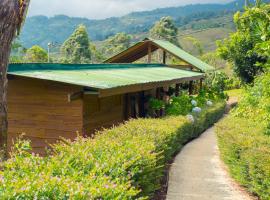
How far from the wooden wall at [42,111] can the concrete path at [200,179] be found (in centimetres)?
313

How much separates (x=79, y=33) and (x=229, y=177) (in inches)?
2194

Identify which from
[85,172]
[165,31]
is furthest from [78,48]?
[85,172]

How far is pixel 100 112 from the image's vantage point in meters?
12.7

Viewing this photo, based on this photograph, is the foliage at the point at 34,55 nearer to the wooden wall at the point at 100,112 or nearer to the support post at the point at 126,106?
the support post at the point at 126,106


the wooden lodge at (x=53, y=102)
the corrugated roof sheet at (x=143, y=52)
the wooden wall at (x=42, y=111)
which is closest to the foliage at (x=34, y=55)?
the corrugated roof sheet at (x=143, y=52)

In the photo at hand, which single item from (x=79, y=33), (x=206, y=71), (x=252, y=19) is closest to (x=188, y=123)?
(x=252, y=19)

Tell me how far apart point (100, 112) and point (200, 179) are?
454 centimetres

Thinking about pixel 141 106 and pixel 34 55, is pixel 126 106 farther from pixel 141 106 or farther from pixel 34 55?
pixel 34 55

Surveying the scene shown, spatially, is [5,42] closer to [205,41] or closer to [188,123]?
[188,123]

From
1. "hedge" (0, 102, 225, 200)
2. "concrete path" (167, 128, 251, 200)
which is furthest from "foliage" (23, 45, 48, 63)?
"hedge" (0, 102, 225, 200)

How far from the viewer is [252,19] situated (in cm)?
619

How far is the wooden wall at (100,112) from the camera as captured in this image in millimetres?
11672

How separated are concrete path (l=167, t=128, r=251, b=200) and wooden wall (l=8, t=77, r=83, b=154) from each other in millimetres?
3129

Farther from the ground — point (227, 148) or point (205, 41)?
point (205, 41)
